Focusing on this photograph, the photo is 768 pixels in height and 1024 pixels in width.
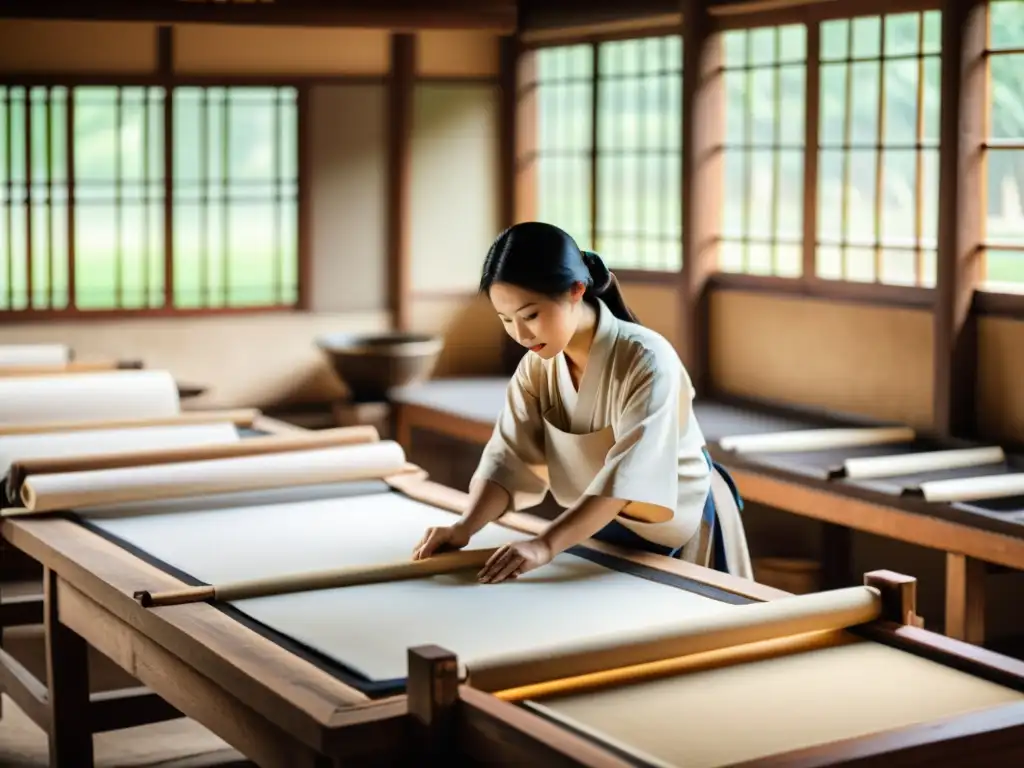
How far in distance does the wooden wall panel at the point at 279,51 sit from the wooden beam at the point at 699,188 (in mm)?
1599

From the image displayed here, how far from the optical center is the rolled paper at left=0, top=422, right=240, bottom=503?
3688 mm

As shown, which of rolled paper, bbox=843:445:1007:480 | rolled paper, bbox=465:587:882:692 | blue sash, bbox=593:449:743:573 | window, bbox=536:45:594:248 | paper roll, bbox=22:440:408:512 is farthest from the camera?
window, bbox=536:45:594:248

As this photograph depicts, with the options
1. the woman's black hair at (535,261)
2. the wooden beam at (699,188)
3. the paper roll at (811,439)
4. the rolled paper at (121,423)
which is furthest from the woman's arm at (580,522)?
the wooden beam at (699,188)

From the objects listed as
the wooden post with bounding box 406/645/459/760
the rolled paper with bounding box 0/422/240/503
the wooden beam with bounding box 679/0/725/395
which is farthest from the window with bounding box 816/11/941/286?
the wooden post with bounding box 406/645/459/760

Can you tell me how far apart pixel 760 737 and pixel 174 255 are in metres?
5.63

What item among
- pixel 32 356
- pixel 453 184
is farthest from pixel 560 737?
pixel 453 184

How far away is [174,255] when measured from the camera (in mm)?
7211

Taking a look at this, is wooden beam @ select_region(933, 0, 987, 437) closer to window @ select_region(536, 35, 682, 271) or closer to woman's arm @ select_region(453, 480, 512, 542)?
window @ select_region(536, 35, 682, 271)

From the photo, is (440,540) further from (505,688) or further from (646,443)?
(505,688)

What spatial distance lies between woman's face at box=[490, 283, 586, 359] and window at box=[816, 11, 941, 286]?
325 cm

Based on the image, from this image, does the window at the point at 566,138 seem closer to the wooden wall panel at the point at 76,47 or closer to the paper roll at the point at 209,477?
the wooden wall panel at the point at 76,47

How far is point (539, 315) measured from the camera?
2.73 metres

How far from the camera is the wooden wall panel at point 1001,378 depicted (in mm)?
5285

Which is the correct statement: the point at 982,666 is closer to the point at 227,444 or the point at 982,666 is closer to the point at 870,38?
the point at 227,444
